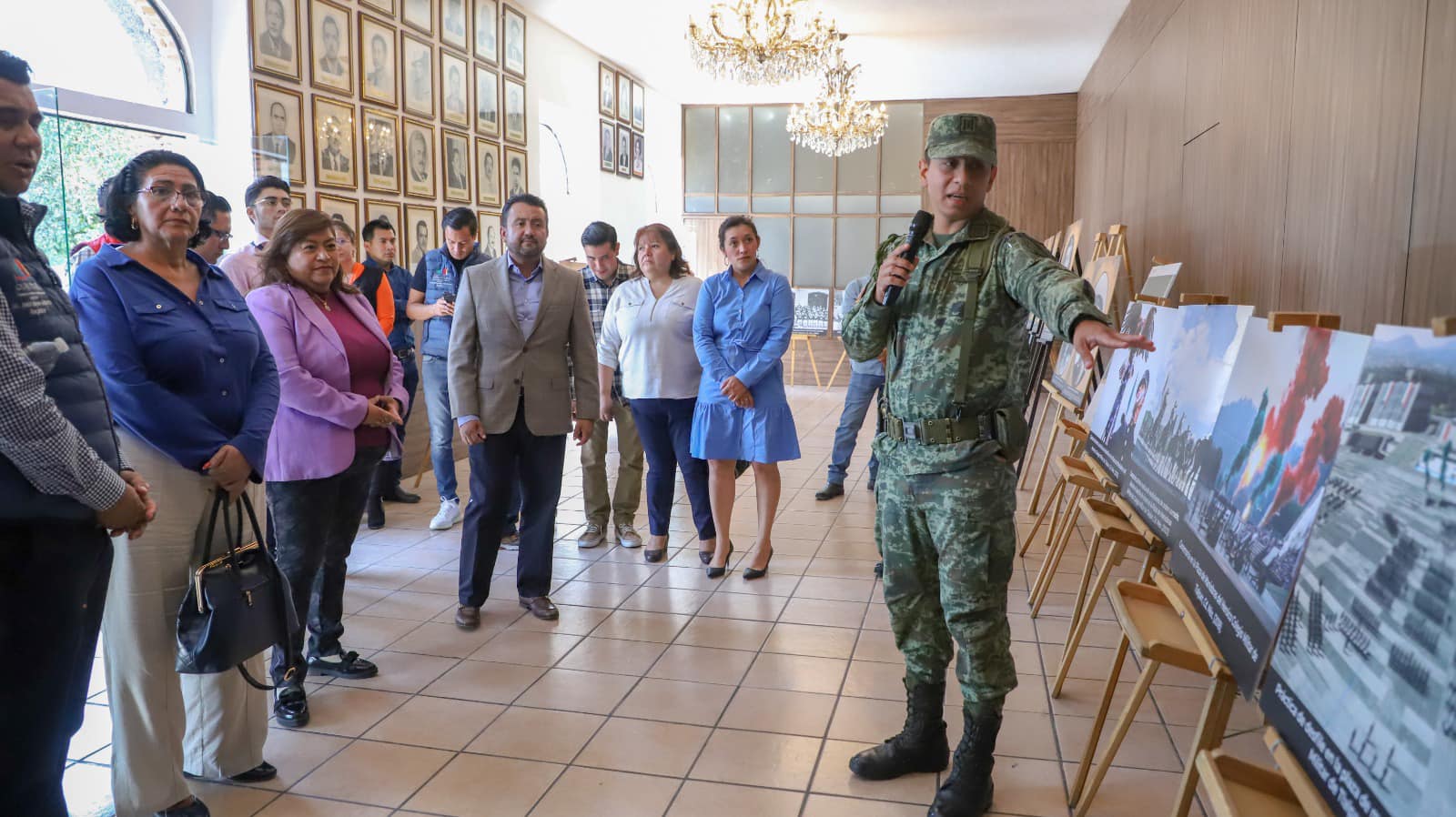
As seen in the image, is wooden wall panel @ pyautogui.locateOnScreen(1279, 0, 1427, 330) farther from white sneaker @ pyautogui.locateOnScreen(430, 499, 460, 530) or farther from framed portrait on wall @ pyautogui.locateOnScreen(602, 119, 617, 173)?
framed portrait on wall @ pyautogui.locateOnScreen(602, 119, 617, 173)

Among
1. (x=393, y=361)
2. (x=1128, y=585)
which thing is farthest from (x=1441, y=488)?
(x=393, y=361)

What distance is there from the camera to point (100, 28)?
4969 mm

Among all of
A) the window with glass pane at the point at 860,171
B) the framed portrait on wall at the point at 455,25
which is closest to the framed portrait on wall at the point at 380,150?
the framed portrait on wall at the point at 455,25

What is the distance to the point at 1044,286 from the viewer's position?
2.24m

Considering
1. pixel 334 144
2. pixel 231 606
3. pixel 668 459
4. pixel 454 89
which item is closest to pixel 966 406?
pixel 231 606

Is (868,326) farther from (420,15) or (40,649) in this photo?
(420,15)

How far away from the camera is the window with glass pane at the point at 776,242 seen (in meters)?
13.4

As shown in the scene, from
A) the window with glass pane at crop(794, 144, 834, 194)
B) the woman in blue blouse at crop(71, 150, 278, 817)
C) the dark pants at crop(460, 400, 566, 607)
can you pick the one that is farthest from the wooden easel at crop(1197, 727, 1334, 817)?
the window with glass pane at crop(794, 144, 834, 194)

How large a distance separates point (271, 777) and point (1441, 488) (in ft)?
8.97

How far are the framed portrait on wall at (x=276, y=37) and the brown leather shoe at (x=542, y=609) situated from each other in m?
3.52

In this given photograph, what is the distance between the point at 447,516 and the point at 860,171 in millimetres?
9078

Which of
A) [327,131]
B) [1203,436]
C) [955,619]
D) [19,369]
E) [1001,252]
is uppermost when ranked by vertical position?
[327,131]

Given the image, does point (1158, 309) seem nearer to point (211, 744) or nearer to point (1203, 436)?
point (1203, 436)

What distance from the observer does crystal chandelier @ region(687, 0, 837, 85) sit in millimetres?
6934
